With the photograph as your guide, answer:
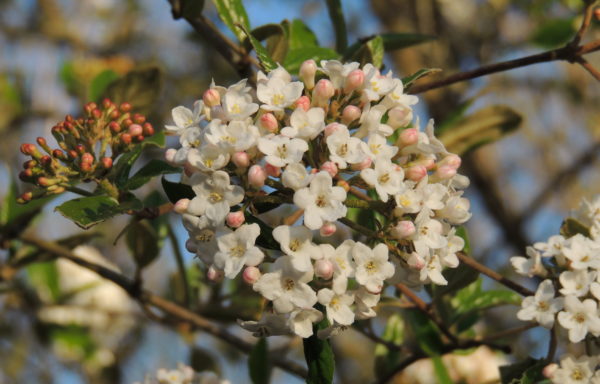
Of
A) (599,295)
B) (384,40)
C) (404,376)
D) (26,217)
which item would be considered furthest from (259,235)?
(404,376)

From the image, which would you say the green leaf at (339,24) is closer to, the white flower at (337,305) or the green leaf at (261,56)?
the green leaf at (261,56)

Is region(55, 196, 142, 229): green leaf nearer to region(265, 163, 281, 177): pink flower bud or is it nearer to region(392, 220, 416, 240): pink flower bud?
region(265, 163, 281, 177): pink flower bud

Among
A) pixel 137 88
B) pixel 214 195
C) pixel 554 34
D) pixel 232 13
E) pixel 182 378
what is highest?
pixel 554 34

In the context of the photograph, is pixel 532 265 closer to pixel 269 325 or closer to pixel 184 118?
pixel 269 325

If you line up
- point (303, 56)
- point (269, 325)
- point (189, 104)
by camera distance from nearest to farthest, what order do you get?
point (269, 325) → point (303, 56) → point (189, 104)

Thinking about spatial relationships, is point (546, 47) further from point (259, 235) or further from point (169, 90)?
point (169, 90)

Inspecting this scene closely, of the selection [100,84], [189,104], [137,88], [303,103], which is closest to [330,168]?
[303,103]
